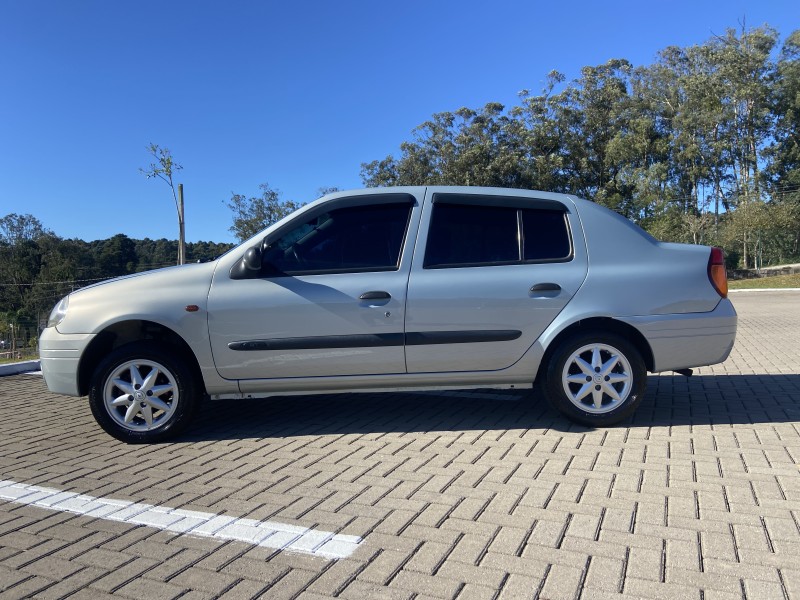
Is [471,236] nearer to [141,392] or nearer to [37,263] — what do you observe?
[141,392]

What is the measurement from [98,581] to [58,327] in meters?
2.50

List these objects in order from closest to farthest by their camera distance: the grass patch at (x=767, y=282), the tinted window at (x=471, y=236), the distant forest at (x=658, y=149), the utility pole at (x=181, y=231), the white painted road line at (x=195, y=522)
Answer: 1. the white painted road line at (x=195, y=522)
2. the tinted window at (x=471, y=236)
3. the utility pole at (x=181, y=231)
4. the grass patch at (x=767, y=282)
5. the distant forest at (x=658, y=149)

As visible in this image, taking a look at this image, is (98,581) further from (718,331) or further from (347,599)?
(718,331)

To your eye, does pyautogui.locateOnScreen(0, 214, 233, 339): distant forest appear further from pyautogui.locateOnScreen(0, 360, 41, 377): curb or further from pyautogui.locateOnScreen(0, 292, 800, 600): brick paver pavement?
pyautogui.locateOnScreen(0, 292, 800, 600): brick paver pavement

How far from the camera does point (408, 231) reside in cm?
440

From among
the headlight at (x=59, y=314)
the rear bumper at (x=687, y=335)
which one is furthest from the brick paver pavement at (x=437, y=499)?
the headlight at (x=59, y=314)

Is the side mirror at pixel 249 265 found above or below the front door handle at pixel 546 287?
above

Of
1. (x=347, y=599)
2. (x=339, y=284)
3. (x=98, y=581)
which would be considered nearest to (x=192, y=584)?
(x=98, y=581)

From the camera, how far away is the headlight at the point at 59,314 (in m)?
4.34

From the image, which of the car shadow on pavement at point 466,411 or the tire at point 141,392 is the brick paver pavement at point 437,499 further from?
the tire at point 141,392

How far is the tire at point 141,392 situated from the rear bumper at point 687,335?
326 centimetres

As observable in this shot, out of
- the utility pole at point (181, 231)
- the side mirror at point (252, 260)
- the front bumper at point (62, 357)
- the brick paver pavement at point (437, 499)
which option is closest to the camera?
the brick paver pavement at point (437, 499)

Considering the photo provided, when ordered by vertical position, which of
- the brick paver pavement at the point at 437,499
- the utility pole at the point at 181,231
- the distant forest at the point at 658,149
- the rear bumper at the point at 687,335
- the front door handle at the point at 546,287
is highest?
the distant forest at the point at 658,149

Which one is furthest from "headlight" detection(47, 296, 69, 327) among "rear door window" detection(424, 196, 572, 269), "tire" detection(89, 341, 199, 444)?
"rear door window" detection(424, 196, 572, 269)
